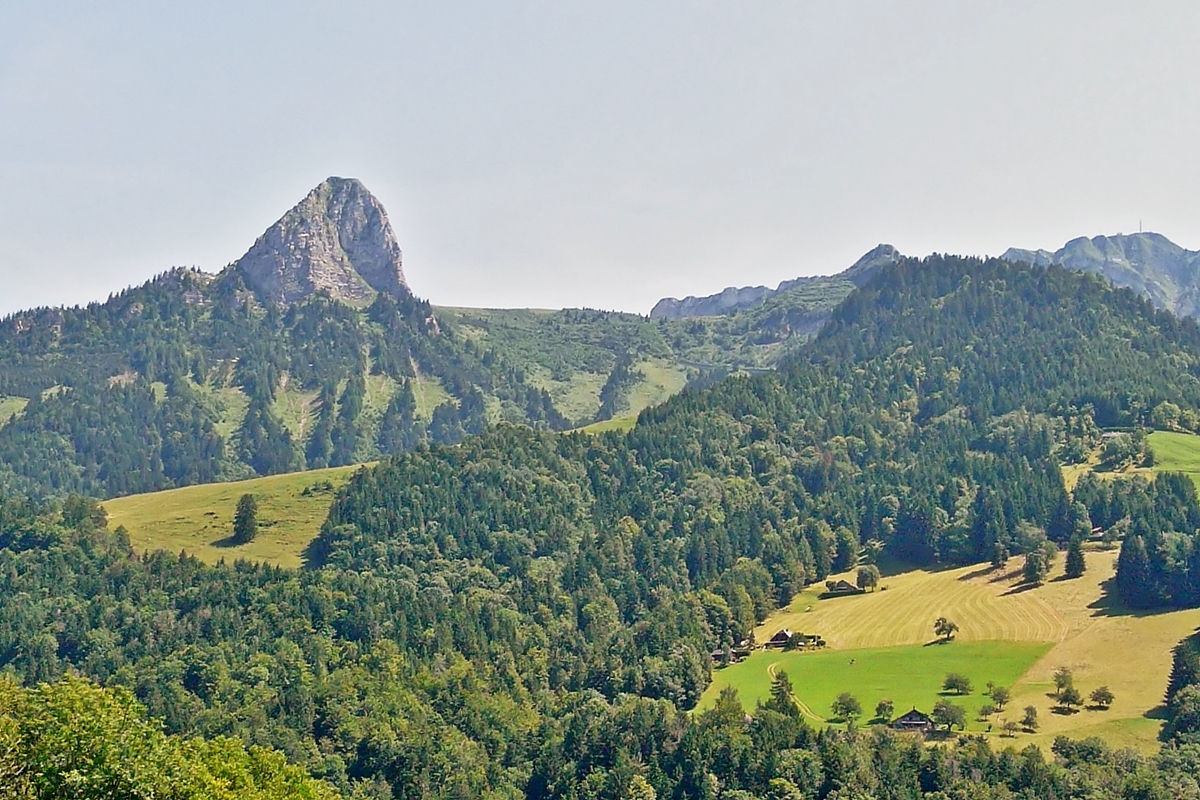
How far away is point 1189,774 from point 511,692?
83.8 meters

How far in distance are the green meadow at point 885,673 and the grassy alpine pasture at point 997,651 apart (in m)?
0.16

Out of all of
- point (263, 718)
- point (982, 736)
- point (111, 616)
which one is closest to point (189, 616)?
point (111, 616)

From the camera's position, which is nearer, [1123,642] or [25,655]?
[1123,642]

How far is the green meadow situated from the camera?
143 meters

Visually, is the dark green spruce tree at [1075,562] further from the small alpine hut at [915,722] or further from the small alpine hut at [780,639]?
the small alpine hut at [915,722]

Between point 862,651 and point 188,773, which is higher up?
point 188,773

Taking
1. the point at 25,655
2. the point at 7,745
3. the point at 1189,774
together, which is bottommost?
Result: the point at 1189,774

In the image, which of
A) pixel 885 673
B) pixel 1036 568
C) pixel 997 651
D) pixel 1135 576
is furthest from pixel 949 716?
pixel 1036 568

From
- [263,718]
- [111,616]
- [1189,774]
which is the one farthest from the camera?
[111,616]

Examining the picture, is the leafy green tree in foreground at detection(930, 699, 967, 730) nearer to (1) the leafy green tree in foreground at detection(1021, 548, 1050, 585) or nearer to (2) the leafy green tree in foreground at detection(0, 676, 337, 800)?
(1) the leafy green tree in foreground at detection(1021, 548, 1050, 585)

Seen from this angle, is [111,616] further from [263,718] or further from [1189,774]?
[1189,774]

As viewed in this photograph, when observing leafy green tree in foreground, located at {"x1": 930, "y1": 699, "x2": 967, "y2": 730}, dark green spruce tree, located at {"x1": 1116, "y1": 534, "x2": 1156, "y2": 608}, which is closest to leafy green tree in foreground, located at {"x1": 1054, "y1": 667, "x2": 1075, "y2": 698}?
leafy green tree in foreground, located at {"x1": 930, "y1": 699, "x2": 967, "y2": 730}

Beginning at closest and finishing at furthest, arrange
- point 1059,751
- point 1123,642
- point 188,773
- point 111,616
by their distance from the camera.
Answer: point 188,773 → point 1059,751 → point 1123,642 → point 111,616

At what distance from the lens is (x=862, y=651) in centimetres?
16488
